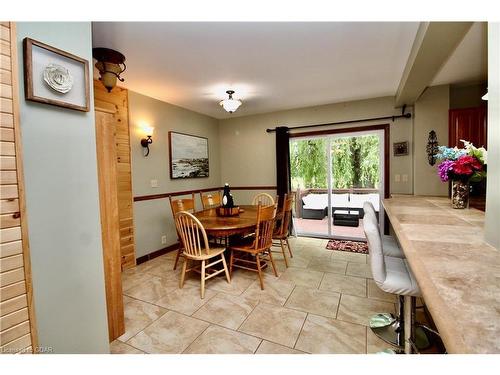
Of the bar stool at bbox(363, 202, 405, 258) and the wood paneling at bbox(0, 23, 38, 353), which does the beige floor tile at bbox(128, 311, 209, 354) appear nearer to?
the wood paneling at bbox(0, 23, 38, 353)

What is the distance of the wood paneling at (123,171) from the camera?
9.91 feet

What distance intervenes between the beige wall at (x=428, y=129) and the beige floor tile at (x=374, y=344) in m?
2.58

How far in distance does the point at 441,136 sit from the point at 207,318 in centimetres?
384

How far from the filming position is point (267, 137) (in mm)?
→ 4602

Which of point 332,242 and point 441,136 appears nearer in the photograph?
point 441,136

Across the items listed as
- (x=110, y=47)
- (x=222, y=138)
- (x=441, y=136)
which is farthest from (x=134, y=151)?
(x=441, y=136)

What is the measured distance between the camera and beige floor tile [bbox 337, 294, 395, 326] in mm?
1905

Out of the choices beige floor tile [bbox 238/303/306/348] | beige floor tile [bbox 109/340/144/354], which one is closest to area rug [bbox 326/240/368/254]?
beige floor tile [bbox 238/303/306/348]

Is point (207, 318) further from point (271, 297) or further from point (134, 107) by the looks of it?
point (134, 107)

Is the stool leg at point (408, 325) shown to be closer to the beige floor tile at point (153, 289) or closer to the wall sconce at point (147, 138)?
the beige floor tile at point (153, 289)

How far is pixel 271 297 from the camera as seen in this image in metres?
2.27

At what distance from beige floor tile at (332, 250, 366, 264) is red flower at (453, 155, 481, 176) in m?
1.70

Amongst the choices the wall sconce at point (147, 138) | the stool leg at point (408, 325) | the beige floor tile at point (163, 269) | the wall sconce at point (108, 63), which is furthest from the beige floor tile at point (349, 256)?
the wall sconce at point (108, 63)

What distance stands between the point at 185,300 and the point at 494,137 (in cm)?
251
